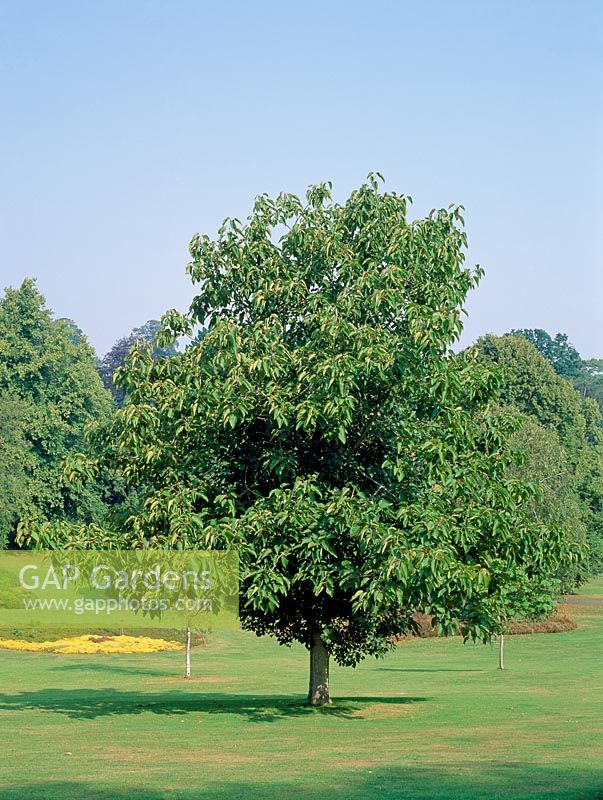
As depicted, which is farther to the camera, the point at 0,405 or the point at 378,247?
the point at 0,405

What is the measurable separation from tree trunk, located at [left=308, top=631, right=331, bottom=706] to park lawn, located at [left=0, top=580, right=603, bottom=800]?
0.39 m

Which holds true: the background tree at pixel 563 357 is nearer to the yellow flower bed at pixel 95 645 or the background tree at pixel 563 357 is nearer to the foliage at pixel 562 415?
the foliage at pixel 562 415

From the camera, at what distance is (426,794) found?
1506cm

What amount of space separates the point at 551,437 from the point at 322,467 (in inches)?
1673

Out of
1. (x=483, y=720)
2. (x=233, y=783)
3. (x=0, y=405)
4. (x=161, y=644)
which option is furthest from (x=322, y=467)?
(x=0, y=405)

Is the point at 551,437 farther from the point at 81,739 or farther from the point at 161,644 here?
the point at 81,739

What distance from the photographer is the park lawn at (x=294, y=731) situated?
16.0 metres

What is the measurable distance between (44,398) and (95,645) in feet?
106

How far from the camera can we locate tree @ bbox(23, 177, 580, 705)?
22422 millimetres

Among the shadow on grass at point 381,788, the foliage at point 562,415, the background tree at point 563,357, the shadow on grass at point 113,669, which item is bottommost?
the shadow on grass at point 113,669

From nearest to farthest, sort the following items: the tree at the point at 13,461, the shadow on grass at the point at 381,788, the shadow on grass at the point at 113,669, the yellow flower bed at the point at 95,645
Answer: the shadow on grass at the point at 381,788 → the shadow on grass at the point at 113,669 → the yellow flower bed at the point at 95,645 → the tree at the point at 13,461

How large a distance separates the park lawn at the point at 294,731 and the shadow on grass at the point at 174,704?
7 cm

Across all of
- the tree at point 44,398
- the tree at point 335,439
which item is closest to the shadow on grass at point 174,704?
the tree at point 335,439

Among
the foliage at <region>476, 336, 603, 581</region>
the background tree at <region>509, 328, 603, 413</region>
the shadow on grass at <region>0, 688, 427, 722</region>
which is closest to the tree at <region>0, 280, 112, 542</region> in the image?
the foliage at <region>476, 336, 603, 581</region>
